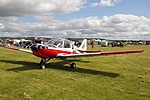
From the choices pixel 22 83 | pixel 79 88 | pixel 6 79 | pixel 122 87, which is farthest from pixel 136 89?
pixel 6 79

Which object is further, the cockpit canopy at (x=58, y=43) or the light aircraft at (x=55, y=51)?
the cockpit canopy at (x=58, y=43)

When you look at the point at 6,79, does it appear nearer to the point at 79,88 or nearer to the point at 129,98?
the point at 79,88

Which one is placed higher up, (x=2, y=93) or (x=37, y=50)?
(x=37, y=50)

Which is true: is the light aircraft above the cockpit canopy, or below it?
below

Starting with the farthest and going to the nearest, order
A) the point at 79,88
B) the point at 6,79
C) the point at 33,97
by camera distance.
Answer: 1. the point at 6,79
2. the point at 79,88
3. the point at 33,97

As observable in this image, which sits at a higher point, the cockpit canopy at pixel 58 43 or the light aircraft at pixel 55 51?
the cockpit canopy at pixel 58 43

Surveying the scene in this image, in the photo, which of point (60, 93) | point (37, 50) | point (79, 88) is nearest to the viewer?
point (60, 93)

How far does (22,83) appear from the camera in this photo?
23.7 ft

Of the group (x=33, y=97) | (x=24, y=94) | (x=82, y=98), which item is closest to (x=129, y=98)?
(x=82, y=98)

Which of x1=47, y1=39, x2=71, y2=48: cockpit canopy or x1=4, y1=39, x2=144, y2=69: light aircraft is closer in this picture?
x1=4, y1=39, x2=144, y2=69: light aircraft

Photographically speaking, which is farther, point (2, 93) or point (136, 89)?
point (136, 89)

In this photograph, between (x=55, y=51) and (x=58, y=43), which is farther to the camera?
(x=58, y=43)

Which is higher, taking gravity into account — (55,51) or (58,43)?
(58,43)

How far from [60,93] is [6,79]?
3323 mm
